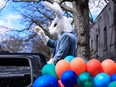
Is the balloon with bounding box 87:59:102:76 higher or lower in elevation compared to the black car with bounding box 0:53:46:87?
higher

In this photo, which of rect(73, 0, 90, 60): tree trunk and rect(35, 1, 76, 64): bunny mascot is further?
rect(73, 0, 90, 60): tree trunk

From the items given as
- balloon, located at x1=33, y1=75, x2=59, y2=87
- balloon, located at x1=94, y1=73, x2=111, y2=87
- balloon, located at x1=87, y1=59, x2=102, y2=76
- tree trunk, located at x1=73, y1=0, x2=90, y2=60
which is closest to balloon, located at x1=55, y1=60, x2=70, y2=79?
balloon, located at x1=33, y1=75, x2=59, y2=87

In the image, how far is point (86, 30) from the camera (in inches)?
436

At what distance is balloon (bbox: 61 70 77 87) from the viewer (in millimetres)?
4277

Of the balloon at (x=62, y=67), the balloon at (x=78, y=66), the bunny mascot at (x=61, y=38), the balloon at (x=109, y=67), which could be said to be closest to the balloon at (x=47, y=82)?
the balloon at (x=62, y=67)

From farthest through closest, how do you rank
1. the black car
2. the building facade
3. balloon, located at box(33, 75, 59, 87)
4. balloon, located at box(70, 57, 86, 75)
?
the building facade < the black car < balloon, located at box(70, 57, 86, 75) < balloon, located at box(33, 75, 59, 87)

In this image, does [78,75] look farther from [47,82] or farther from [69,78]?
[47,82]

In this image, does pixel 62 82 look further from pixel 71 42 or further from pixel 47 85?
pixel 71 42

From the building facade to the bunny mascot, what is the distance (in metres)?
12.5

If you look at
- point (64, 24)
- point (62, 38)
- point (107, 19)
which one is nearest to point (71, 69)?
point (62, 38)

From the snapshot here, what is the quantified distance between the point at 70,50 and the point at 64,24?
47 cm

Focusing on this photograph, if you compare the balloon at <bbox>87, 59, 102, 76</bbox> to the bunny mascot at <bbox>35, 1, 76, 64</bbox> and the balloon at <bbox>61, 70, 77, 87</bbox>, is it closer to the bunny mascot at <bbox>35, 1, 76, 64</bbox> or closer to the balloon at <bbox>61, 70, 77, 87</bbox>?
the balloon at <bbox>61, 70, 77, 87</bbox>

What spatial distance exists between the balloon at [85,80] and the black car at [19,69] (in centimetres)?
112

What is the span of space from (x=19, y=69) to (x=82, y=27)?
5.61m
